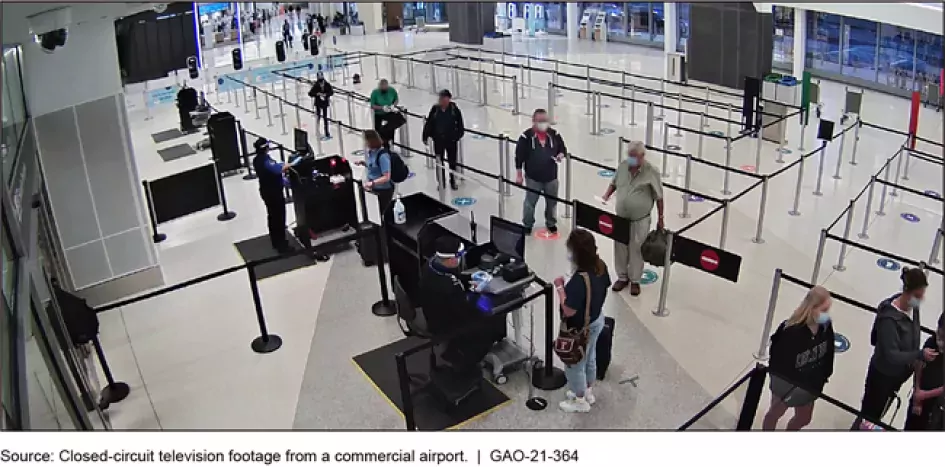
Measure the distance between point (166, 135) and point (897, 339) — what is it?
14.3 meters

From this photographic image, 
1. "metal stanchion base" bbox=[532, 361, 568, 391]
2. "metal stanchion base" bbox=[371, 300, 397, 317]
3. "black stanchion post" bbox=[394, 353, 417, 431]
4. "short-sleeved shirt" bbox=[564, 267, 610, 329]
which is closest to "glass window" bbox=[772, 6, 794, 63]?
"metal stanchion base" bbox=[371, 300, 397, 317]

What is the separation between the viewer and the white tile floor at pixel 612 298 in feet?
21.6

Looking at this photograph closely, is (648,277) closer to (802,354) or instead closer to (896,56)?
(802,354)

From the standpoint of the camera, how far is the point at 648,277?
8273mm

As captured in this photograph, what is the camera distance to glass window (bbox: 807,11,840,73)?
18.6 m

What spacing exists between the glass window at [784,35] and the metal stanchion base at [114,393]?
18.2 metres

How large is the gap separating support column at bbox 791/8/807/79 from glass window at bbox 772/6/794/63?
86.2 inches

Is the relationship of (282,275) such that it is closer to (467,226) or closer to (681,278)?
(467,226)

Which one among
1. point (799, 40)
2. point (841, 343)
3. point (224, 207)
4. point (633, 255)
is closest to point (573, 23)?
point (799, 40)

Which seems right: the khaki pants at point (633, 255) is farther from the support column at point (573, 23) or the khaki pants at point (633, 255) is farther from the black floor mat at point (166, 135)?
the support column at point (573, 23)

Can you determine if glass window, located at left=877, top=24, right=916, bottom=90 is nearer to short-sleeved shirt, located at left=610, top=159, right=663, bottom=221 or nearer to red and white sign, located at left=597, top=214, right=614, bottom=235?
short-sleeved shirt, located at left=610, top=159, right=663, bottom=221

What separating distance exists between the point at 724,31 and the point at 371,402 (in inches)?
512

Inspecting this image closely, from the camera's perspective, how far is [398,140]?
44.3 feet

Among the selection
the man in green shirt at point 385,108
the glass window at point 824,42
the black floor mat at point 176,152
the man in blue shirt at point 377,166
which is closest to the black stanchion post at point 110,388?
the man in blue shirt at point 377,166
